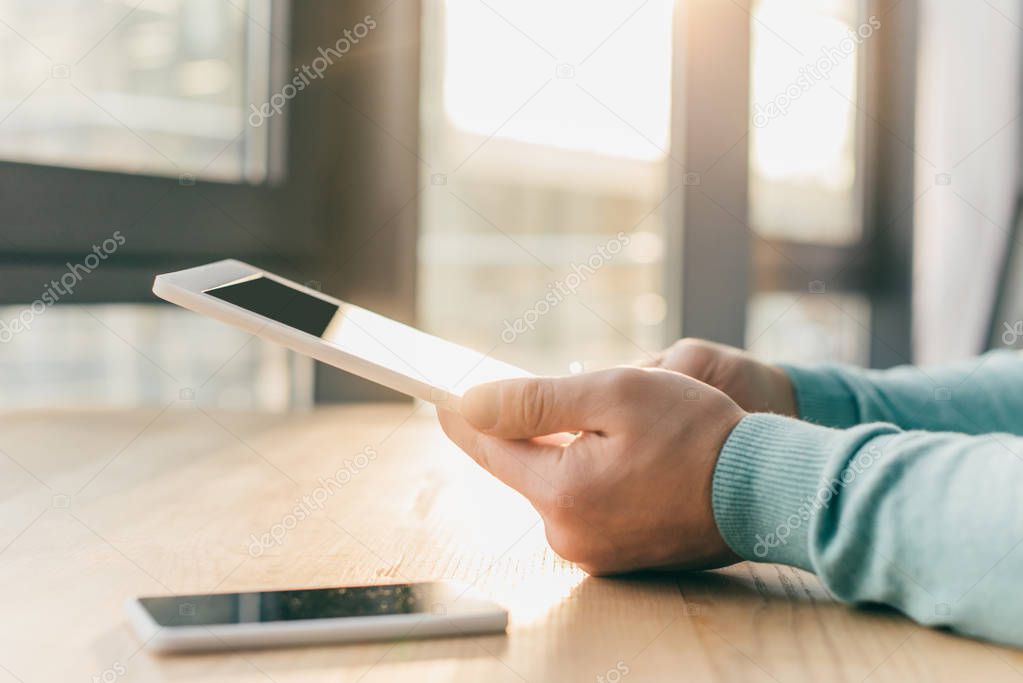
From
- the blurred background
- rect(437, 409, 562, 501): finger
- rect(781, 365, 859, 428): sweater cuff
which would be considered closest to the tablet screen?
rect(437, 409, 562, 501): finger

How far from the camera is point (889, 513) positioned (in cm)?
49

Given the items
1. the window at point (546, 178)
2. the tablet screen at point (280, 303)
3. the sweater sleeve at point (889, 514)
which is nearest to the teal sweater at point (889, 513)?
the sweater sleeve at point (889, 514)

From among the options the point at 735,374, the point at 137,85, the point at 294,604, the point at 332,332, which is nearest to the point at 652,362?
the point at 735,374

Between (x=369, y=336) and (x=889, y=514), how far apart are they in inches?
13.1

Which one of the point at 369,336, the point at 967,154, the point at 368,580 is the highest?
the point at 967,154

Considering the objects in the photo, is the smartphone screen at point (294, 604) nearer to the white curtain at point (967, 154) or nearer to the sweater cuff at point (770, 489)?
the sweater cuff at point (770, 489)

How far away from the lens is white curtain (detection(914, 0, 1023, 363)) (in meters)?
2.15

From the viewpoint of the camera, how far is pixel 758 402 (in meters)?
0.87

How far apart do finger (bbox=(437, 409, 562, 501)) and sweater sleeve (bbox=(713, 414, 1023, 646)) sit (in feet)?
0.33

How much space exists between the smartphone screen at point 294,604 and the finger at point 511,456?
0.33 feet

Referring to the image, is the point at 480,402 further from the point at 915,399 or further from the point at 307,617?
the point at 915,399

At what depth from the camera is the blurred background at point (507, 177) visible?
1.29 meters

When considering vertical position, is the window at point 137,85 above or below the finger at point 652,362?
above

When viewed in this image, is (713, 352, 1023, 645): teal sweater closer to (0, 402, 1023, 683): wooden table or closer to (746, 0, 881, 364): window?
(0, 402, 1023, 683): wooden table
